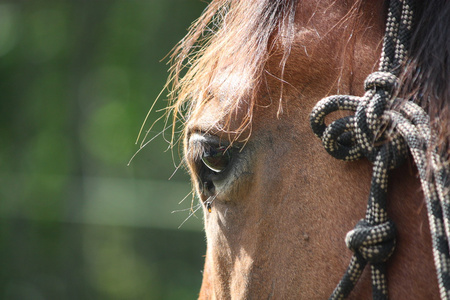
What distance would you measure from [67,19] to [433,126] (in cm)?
751

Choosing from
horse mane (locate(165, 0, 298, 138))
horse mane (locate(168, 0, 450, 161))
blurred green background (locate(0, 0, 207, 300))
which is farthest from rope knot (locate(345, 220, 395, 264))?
blurred green background (locate(0, 0, 207, 300))

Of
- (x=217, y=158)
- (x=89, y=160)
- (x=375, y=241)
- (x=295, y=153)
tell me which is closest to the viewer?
(x=375, y=241)

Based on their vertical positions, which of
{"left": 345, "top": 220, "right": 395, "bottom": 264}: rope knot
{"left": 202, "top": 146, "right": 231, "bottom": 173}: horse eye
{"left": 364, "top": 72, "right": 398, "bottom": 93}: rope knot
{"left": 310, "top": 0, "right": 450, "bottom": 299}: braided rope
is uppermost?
{"left": 364, "top": 72, "right": 398, "bottom": 93}: rope knot

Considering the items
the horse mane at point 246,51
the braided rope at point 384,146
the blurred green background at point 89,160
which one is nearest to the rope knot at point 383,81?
the braided rope at point 384,146

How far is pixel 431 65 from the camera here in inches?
37.1

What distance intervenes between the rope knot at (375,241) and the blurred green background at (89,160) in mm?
5638

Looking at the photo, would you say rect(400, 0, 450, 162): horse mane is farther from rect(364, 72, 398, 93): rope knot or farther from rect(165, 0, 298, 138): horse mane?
rect(165, 0, 298, 138): horse mane

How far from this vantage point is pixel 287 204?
1109 millimetres

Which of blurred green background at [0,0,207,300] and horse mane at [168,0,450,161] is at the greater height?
horse mane at [168,0,450,161]

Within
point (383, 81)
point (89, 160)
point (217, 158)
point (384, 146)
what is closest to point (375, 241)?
point (384, 146)

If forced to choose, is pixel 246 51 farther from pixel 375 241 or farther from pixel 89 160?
pixel 89 160

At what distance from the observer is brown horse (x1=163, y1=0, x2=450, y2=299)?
0.96 metres

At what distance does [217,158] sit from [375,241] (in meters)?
0.43

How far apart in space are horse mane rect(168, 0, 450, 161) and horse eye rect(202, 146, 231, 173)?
3.3 inches
